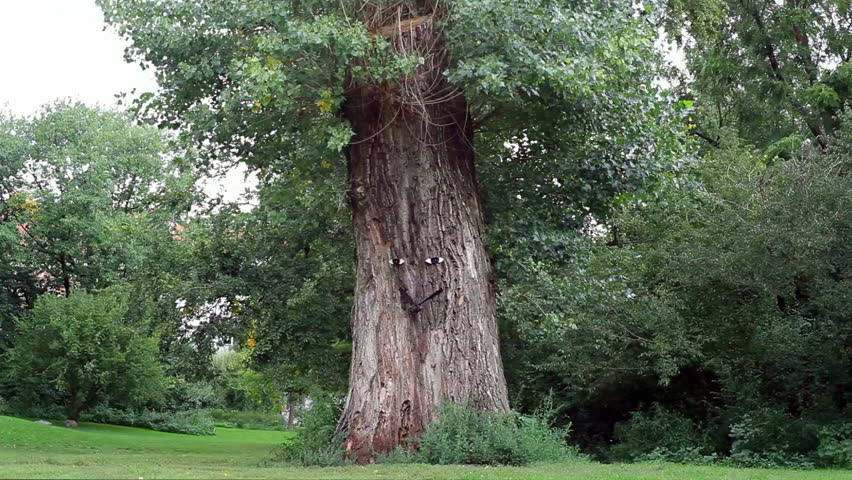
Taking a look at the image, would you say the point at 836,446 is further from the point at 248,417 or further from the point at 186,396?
the point at 248,417

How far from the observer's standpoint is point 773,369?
1686cm

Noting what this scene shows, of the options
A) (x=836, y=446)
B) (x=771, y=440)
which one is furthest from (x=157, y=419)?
(x=836, y=446)

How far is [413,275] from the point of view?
11.8 metres

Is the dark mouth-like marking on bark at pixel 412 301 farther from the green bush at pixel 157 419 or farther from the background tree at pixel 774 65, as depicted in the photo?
the green bush at pixel 157 419

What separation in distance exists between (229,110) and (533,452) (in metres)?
6.13

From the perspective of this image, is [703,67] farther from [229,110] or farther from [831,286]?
[229,110]

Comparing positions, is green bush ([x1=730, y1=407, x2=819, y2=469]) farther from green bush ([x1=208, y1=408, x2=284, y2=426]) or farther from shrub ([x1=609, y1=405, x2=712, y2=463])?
green bush ([x1=208, y1=408, x2=284, y2=426])

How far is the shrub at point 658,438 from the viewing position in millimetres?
17016

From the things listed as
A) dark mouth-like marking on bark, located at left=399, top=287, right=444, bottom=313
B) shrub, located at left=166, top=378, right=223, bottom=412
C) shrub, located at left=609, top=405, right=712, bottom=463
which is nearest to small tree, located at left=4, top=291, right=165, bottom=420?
shrub, located at left=166, top=378, right=223, bottom=412

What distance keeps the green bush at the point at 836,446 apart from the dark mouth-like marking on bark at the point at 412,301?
288 inches

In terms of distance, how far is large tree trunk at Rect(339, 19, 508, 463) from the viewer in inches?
444

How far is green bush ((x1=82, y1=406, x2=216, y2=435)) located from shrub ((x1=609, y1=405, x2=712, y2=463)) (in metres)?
21.4

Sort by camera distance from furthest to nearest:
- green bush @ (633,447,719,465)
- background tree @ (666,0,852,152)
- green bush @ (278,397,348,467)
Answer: background tree @ (666,0,852,152)
green bush @ (633,447,719,465)
green bush @ (278,397,348,467)

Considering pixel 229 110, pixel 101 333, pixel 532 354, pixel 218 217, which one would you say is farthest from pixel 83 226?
pixel 229 110
